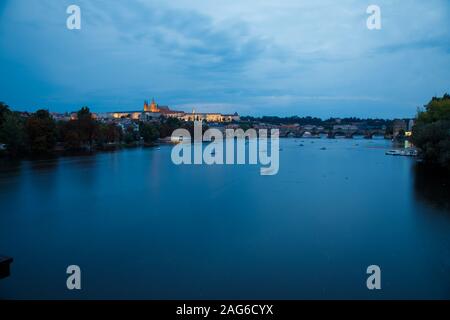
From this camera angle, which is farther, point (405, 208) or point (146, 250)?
point (405, 208)

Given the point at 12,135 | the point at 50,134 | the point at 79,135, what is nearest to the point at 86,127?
the point at 79,135

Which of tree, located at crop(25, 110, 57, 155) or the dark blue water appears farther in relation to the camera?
tree, located at crop(25, 110, 57, 155)

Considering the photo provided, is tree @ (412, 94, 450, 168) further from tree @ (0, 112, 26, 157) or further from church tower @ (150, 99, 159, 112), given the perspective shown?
church tower @ (150, 99, 159, 112)

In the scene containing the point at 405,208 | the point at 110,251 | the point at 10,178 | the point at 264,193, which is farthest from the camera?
the point at 10,178

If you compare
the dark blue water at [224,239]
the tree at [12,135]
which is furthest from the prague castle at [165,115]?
the dark blue water at [224,239]

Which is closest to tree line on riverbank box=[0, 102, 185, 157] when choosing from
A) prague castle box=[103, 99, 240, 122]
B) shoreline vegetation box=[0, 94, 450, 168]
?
shoreline vegetation box=[0, 94, 450, 168]

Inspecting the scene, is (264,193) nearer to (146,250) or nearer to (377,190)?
(377,190)
